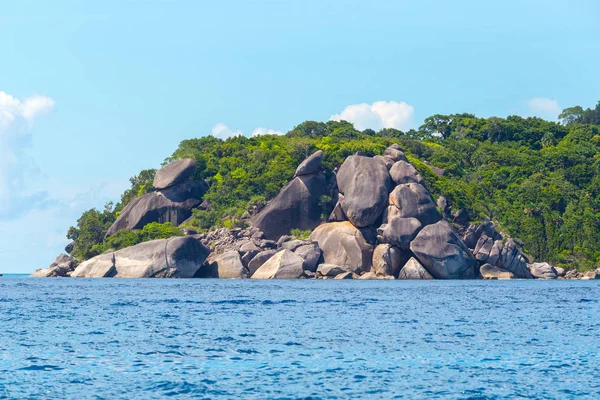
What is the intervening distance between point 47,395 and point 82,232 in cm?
7447

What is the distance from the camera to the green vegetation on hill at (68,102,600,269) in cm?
7925

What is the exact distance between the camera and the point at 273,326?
88.3ft

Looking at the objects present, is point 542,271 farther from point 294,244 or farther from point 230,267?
point 230,267

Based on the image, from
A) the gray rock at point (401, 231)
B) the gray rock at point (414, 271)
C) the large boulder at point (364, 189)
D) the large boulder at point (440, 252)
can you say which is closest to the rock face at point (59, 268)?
the large boulder at point (364, 189)

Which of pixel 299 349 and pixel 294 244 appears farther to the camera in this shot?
pixel 294 244

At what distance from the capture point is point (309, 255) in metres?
66.6

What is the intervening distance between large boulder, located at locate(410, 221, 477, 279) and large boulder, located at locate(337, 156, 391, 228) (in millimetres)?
5493

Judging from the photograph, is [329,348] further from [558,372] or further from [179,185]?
[179,185]

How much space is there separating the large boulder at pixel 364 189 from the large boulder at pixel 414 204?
1340mm

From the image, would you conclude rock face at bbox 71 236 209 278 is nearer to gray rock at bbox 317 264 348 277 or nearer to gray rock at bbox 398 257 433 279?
gray rock at bbox 317 264 348 277

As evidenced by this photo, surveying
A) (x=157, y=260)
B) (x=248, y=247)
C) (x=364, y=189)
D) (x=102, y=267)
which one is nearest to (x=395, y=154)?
(x=364, y=189)

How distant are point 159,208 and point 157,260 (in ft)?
60.2

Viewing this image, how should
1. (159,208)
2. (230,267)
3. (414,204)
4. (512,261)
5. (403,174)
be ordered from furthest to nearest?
(159,208), (403,174), (512,261), (414,204), (230,267)

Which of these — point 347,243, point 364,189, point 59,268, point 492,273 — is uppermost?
→ point 364,189
